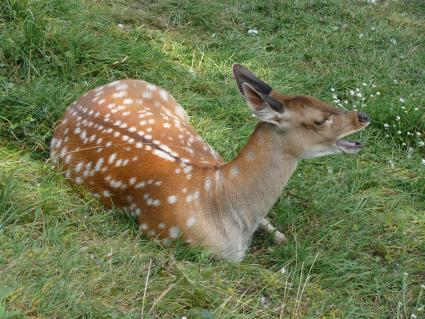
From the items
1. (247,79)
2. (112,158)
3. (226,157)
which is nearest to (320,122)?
(247,79)

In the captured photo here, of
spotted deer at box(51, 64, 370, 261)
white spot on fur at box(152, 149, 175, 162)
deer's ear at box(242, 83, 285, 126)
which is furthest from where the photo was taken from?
white spot on fur at box(152, 149, 175, 162)

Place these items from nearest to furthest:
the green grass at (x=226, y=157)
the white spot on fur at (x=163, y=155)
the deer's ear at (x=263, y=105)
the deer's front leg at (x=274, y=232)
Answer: the green grass at (x=226, y=157) → the deer's ear at (x=263, y=105) → the white spot on fur at (x=163, y=155) → the deer's front leg at (x=274, y=232)

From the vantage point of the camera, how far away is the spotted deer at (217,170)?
387 centimetres

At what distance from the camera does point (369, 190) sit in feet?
16.4

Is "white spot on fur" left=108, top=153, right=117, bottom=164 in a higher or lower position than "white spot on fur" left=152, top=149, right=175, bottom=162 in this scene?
lower

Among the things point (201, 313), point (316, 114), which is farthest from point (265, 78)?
point (201, 313)

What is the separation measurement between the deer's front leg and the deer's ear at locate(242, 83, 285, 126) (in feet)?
2.57

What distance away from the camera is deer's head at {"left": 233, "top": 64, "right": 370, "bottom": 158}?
12.3 ft

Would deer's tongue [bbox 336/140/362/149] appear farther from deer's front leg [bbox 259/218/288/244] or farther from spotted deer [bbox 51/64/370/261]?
deer's front leg [bbox 259/218/288/244]

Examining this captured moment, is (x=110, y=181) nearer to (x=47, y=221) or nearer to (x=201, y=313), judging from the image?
(x=47, y=221)

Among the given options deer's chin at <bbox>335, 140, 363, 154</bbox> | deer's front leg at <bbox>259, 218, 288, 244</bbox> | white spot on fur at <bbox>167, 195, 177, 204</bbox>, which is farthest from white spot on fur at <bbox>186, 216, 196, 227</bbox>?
deer's chin at <bbox>335, 140, 363, 154</bbox>

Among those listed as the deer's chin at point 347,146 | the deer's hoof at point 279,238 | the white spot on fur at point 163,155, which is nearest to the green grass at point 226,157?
the deer's hoof at point 279,238

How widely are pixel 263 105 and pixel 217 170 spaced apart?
52 cm

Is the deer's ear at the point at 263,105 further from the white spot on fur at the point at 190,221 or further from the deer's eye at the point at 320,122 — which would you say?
the white spot on fur at the point at 190,221
